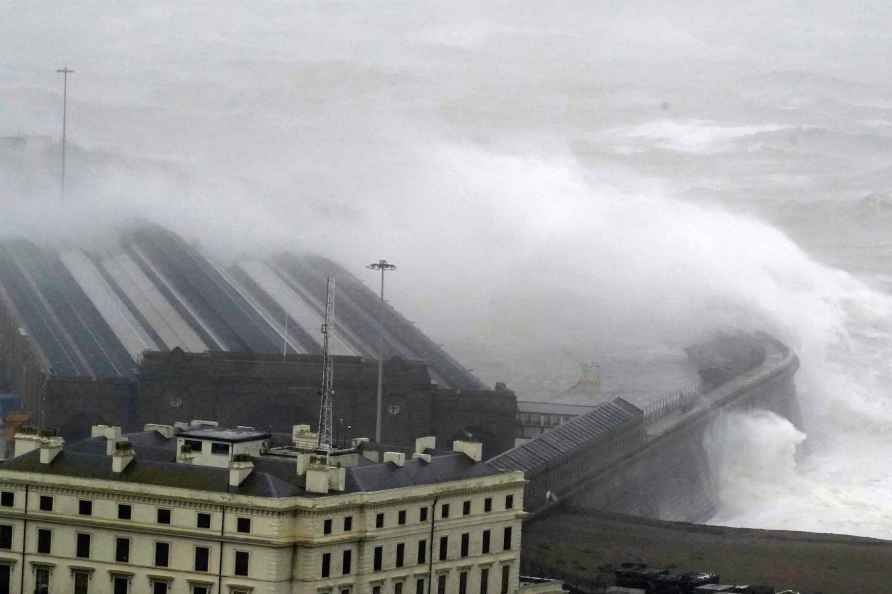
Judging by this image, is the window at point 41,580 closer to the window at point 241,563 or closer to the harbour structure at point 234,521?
the harbour structure at point 234,521

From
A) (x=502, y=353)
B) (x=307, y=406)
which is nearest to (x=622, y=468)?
(x=307, y=406)

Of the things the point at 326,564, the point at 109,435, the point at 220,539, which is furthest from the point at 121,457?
the point at 326,564

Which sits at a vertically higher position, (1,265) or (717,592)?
(1,265)

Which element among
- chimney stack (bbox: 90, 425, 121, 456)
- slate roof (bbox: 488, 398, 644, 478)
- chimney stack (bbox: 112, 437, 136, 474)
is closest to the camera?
chimney stack (bbox: 112, 437, 136, 474)

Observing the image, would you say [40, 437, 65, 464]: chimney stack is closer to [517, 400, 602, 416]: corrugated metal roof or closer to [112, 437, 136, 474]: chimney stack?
[112, 437, 136, 474]: chimney stack

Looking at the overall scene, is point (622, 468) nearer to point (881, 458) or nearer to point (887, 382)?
Result: point (881, 458)

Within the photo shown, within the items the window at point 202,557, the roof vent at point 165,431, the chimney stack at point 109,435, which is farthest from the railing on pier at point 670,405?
the window at point 202,557

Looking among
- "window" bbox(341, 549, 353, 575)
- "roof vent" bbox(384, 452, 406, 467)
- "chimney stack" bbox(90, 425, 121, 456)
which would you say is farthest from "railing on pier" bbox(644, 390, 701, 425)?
"window" bbox(341, 549, 353, 575)
